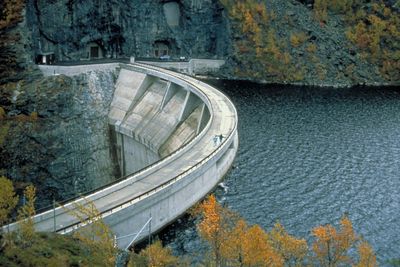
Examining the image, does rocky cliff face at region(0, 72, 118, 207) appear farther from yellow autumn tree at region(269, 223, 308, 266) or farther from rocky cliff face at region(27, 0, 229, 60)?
yellow autumn tree at region(269, 223, 308, 266)

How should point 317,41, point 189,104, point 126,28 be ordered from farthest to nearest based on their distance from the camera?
point 317,41 → point 126,28 → point 189,104

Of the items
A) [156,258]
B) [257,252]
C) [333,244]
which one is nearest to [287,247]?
[333,244]

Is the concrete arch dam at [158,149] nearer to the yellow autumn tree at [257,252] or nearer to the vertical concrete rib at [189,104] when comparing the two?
the vertical concrete rib at [189,104]

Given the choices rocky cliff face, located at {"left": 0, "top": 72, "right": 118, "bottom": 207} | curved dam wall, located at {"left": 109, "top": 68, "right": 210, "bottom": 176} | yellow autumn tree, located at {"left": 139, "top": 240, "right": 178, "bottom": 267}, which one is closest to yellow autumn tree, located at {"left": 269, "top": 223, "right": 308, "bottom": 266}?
yellow autumn tree, located at {"left": 139, "top": 240, "right": 178, "bottom": 267}

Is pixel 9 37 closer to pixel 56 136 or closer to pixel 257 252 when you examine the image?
pixel 56 136

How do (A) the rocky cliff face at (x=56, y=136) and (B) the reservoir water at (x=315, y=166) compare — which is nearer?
(B) the reservoir water at (x=315, y=166)

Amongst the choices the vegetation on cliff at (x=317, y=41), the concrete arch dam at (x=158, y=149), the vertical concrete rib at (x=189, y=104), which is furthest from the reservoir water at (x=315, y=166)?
the vegetation on cliff at (x=317, y=41)
